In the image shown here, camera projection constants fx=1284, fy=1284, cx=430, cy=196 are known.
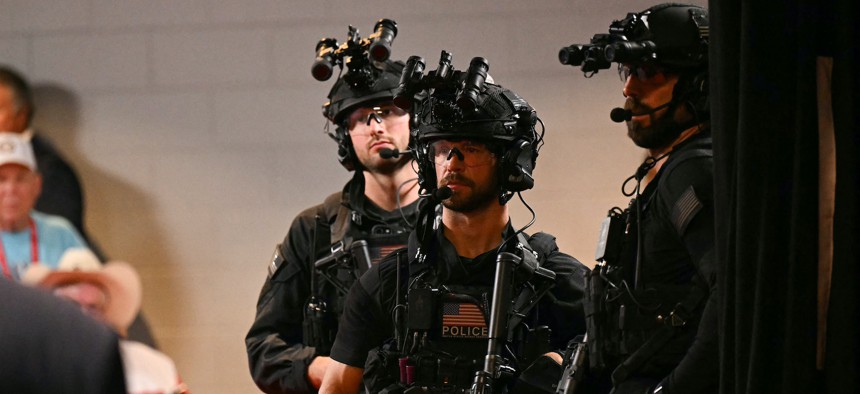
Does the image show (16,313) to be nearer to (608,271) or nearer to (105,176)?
(608,271)

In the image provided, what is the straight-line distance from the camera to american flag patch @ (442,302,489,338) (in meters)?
3.04

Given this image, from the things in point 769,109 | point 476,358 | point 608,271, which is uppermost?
point 769,109

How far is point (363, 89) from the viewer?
3.91 metres

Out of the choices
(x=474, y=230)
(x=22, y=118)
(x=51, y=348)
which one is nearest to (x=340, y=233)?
(x=474, y=230)

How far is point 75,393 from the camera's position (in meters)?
0.81

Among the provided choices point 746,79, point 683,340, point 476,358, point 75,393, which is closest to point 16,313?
point 75,393

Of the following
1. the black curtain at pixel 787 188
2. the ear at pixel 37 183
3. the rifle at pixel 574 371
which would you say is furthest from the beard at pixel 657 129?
the ear at pixel 37 183

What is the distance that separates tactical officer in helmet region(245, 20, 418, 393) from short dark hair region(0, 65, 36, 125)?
1610 millimetres

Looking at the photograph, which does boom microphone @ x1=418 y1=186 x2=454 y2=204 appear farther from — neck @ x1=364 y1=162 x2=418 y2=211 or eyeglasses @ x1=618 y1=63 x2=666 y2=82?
neck @ x1=364 y1=162 x2=418 y2=211

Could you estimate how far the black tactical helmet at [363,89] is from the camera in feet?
12.8

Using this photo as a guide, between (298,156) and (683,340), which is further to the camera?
(298,156)

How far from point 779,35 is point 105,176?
3.94 m

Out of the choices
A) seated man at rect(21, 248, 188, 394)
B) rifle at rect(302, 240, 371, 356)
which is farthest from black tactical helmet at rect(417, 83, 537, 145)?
seated man at rect(21, 248, 188, 394)

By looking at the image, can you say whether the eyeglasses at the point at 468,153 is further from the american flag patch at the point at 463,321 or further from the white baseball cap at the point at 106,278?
the white baseball cap at the point at 106,278
